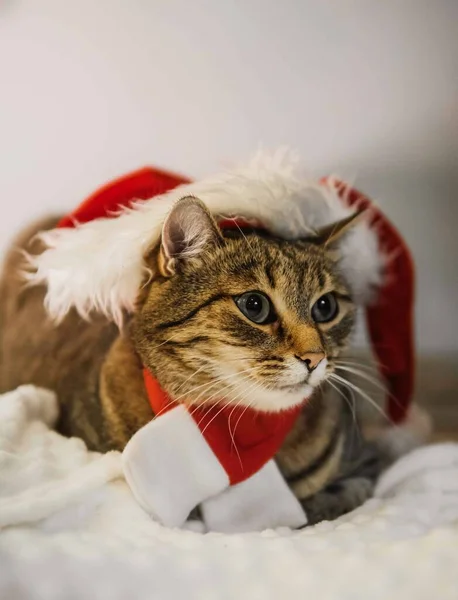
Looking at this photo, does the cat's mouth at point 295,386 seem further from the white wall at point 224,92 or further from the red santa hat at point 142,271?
the white wall at point 224,92

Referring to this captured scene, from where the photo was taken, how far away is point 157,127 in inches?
35.4

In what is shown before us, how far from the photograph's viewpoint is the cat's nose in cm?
66

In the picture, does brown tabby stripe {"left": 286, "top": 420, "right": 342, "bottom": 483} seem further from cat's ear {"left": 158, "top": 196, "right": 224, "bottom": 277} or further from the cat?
cat's ear {"left": 158, "top": 196, "right": 224, "bottom": 277}

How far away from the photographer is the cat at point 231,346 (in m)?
0.67

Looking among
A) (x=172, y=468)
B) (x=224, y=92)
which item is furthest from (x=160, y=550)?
(x=224, y=92)

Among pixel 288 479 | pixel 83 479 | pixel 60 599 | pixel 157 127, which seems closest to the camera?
pixel 60 599

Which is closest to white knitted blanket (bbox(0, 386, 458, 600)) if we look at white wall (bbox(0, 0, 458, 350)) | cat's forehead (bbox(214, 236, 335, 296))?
cat's forehead (bbox(214, 236, 335, 296))

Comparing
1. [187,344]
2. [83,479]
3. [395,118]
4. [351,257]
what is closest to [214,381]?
[187,344]

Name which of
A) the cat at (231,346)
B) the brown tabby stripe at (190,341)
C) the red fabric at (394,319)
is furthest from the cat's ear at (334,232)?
the brown tabby stripe at (190,341)

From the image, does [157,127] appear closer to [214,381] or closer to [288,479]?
[214,381]

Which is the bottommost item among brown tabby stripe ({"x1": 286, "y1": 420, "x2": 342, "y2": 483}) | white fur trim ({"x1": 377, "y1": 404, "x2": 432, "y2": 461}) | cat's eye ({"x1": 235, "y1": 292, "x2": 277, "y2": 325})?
white fur trim ({"x1": 377, "y1": 404, "x2": 432, "y2": 461})

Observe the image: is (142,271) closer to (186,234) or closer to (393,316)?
(186,234)

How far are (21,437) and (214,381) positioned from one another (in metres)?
0.23

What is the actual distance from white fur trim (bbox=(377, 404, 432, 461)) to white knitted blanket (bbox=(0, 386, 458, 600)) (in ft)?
0.72
